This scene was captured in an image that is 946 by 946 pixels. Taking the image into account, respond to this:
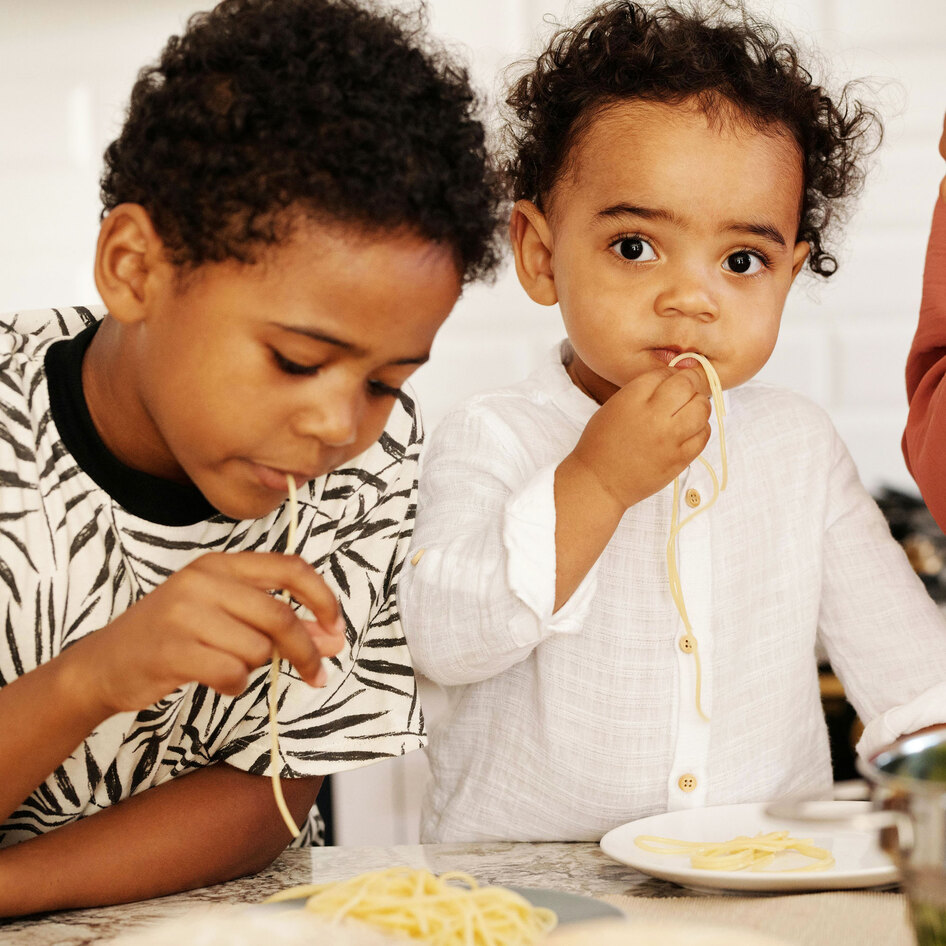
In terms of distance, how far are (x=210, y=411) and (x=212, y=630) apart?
0.54 feet

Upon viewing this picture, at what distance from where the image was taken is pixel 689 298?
3.42 ft

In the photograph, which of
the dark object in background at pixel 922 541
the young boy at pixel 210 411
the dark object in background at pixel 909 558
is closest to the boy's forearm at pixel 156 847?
the young boy at pixel 210 411

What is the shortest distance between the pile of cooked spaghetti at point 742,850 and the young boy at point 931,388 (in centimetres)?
42

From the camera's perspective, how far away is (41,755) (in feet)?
2.51

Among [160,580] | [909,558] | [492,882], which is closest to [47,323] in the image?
[160,580]

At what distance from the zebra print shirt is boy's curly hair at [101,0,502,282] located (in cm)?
22

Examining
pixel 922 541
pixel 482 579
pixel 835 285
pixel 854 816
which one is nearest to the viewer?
pixel 854 816

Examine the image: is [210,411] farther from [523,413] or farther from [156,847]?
[523,413]

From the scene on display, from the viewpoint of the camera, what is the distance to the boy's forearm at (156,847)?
831 mm

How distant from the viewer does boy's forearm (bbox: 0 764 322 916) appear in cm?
83

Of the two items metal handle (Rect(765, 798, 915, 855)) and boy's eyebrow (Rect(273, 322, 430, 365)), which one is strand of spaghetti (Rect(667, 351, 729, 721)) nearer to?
boy's eyebrow (Rect(273, 322, 430, 365))

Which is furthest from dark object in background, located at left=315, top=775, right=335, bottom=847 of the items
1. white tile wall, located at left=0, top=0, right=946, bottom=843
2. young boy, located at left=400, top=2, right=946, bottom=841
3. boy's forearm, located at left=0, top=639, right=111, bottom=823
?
boy's forearm, located at left=0, top=639, right=111, bottom=823

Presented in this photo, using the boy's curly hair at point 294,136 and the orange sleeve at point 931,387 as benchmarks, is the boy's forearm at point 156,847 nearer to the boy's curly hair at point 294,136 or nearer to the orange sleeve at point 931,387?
the boy's curly hair at point 294,136

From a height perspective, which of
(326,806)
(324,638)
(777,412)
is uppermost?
(777,412)
